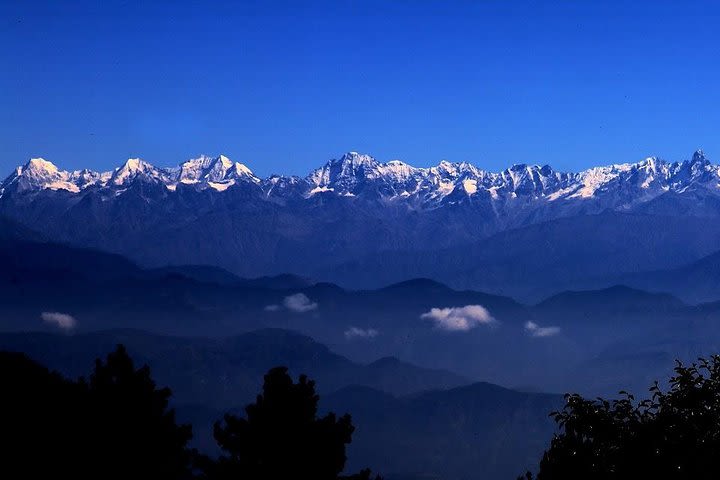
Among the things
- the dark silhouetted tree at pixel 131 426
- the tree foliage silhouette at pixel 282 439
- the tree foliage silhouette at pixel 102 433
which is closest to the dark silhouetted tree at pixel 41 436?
the tree foliage silhouette at pixel 102 433

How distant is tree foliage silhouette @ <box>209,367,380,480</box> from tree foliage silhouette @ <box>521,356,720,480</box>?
843cm

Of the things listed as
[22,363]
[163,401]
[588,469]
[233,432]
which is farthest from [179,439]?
[22,363]

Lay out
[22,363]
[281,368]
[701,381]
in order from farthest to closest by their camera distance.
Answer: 1. [22,363]
2. [281,368]
3. [701,381]

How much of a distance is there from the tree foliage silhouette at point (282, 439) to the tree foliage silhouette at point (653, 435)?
8.43 meters

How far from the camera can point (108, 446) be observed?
1725 inches

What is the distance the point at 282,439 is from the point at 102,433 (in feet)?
24.2

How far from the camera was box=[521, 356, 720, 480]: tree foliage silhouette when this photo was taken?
36.6m

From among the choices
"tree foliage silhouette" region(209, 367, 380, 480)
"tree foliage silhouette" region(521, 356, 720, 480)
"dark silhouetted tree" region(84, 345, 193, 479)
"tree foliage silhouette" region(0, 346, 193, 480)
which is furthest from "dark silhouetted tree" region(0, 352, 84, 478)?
"tree foliage silhouette" region(521, 356, 720, 480)

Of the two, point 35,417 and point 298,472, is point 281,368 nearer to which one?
point 298,472

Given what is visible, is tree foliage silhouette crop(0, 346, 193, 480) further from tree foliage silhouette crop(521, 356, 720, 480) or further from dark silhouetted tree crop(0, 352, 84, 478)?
tree foliage silhouette crop(521, 356, 720, 480)

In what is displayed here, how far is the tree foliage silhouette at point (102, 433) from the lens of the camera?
42.7 m

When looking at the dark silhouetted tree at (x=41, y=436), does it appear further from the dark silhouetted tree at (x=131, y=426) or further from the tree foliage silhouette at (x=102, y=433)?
the dark silhouetted tree at (x=131, y=426)

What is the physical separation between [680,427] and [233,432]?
1601 cm

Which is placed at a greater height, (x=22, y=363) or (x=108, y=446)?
(x=22, y=363)
